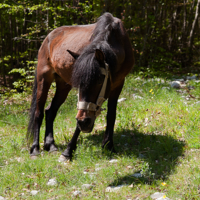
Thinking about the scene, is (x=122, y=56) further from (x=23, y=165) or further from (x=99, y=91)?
(x=23, y=165)

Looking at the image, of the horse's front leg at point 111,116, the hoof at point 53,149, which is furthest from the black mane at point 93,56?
the hoof at point 53,149

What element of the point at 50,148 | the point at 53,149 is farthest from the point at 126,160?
the point at 50,148

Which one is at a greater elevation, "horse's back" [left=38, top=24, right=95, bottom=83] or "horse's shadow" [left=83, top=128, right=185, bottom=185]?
"horse's back" [left=38, top=24, right=95, bottom=83]

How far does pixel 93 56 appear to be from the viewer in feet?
10.7

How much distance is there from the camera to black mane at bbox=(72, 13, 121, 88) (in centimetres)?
316

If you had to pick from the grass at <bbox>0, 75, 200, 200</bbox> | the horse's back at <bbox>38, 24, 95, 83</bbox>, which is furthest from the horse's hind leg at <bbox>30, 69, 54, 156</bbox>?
the grass at <bbox>0, 75, 200, 200</bbox>

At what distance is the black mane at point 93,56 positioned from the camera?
3162mm

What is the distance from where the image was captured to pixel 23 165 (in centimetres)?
394

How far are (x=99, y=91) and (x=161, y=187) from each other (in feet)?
4.84

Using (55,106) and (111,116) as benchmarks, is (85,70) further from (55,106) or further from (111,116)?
(55,106)

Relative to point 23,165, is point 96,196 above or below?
above

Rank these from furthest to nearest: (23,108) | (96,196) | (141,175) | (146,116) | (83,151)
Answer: (23,108)
(146,116)
(83,151)
(141,175)
(96,196)

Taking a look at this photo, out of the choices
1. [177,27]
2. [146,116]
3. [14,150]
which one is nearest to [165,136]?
[146,116]

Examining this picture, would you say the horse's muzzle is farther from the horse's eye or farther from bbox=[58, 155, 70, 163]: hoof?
bbox=[58, 155, 70, 163]: hoof
